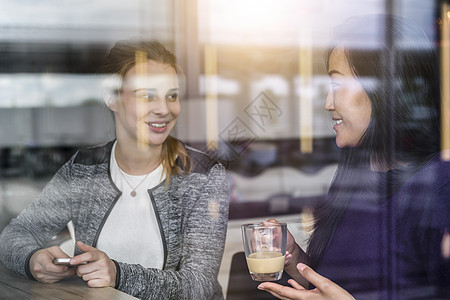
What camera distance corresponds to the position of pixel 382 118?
1.61 m

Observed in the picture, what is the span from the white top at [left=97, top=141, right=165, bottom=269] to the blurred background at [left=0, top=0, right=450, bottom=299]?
8.2 inches

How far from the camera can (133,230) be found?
1756 millimetres

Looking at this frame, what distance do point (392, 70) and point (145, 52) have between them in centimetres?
78

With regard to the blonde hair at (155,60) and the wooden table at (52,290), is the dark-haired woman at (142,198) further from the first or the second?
the wooden table at (52,290)

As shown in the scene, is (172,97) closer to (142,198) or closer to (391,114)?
(142,198)

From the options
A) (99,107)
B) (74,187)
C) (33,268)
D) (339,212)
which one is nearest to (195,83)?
(99,107)

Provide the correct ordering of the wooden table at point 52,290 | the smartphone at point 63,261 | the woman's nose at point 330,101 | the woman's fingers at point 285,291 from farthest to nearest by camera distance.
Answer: the woman's nose at point 330,101 < the smartphone at point 63,261 < the wooden table at point 52,290 < the woman's fingers at point 285,291

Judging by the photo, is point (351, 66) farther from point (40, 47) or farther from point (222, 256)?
point (40, 47)

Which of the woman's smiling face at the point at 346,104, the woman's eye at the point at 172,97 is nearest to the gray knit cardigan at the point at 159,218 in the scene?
the woman's eye at the point at 172,97

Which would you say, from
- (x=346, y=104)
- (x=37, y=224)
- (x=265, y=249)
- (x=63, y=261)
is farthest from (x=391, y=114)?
(x=37, y=224)

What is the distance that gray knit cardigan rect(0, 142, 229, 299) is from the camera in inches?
68.0

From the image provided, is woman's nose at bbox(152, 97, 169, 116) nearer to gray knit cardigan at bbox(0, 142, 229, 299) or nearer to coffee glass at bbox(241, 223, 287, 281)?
gray knit cardigan at bbox(0, 142, 229, 299)

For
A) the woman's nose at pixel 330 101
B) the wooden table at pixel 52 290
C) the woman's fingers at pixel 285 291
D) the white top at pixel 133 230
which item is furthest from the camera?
the woman's nose at pixel 330 101

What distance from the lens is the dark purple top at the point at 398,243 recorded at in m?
1.43
